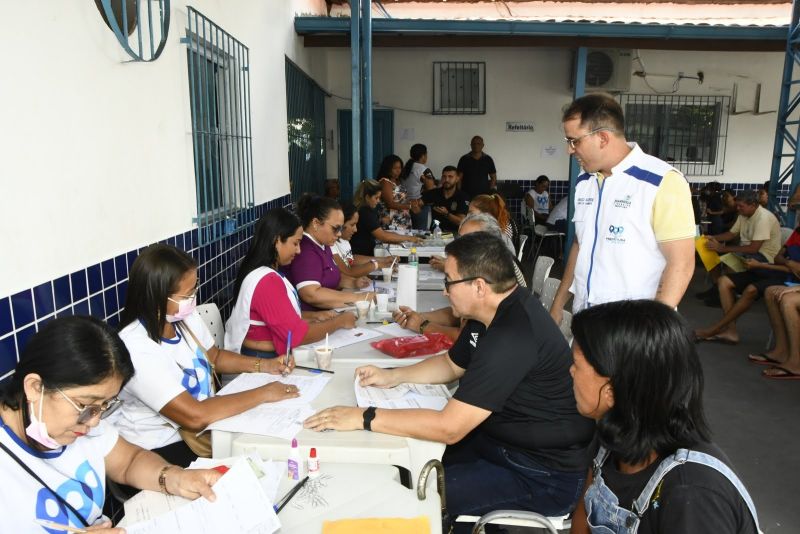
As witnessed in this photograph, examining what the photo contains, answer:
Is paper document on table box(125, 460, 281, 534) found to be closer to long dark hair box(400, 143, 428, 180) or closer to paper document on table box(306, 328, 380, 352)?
paper document on table box(306, 328, 380, 352)

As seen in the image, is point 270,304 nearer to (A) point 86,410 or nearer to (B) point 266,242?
(B) point 266,242

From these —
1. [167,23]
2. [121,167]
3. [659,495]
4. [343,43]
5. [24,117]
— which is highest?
[343,43]

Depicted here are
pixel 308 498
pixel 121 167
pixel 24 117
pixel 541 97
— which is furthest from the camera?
pixel 541 97

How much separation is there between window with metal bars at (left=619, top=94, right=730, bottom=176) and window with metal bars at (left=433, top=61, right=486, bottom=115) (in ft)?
7.93

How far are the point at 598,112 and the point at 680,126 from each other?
893 cm

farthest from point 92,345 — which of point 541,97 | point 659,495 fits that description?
point 541,97

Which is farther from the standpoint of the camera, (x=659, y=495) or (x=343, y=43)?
(x=343, y=43)

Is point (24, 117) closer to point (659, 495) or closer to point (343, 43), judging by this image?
point (659, 495)

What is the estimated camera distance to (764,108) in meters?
10.3

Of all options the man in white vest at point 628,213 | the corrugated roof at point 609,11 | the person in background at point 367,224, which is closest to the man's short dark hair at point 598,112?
the man in white vest at point 628,213

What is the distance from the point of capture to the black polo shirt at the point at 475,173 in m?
9.27

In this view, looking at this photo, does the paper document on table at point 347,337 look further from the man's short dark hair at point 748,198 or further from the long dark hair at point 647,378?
the man's short dark hair at point 748,198

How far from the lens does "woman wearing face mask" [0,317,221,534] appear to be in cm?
133

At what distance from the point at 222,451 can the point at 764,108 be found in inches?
445
